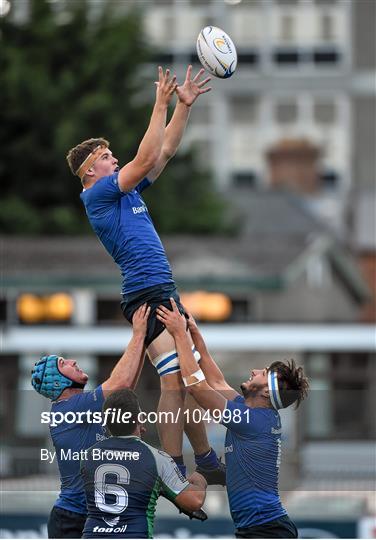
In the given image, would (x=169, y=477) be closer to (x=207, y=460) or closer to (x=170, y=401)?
(x=170, y=401)

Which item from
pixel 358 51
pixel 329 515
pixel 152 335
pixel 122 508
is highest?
pixel 358 51

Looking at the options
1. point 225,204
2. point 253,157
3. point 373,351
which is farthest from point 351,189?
point 373,351

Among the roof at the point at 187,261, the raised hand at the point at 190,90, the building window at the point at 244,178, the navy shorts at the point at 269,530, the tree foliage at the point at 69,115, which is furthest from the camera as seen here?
the building window at the point at 244,178

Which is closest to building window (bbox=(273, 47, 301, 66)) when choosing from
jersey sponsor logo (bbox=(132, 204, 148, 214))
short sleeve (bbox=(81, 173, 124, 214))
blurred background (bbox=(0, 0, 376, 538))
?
blurred background (bbox=(0, 0, 376, 538))

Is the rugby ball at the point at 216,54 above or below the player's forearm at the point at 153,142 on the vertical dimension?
above

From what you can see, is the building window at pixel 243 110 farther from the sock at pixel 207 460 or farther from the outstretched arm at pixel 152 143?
the outstretched arm at pixel 152 143

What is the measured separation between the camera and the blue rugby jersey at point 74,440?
37.9ft

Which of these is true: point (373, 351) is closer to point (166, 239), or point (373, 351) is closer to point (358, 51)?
point (166, 239)

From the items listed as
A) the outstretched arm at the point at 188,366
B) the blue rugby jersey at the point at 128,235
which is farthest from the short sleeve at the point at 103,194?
the outstretched arm at the point at 188,366

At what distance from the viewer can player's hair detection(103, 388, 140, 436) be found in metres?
10.9

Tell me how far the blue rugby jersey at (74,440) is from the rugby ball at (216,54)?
8.12ft

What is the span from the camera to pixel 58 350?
123 ft

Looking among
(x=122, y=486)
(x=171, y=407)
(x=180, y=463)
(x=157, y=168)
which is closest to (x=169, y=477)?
(x=122, y=486)

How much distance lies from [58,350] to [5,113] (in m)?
22.4
